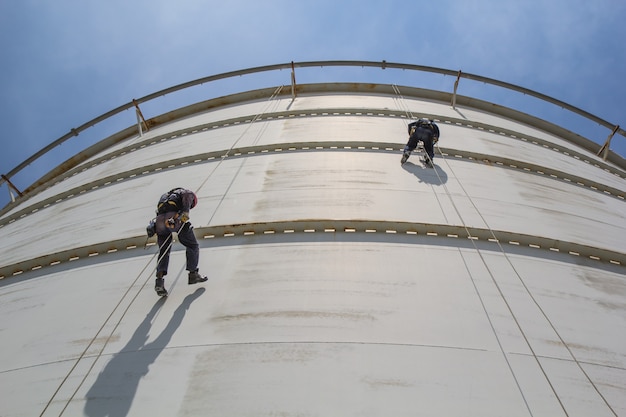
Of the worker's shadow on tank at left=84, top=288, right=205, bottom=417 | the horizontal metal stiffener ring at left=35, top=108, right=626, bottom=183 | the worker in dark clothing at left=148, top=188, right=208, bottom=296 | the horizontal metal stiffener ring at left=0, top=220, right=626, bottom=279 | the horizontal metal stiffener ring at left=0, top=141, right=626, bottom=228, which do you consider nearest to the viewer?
the worker's shadow on tank at left=84, top=288, right=205, bottom=417

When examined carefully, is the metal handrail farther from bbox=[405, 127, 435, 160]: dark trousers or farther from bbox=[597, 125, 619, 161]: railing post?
bbox=[405, 127, 435, 160]: dark trousers

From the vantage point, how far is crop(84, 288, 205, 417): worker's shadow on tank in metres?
2.83

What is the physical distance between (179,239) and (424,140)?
4.02 meters

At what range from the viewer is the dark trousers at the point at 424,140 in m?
6.39

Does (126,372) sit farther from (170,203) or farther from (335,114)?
(335,114)

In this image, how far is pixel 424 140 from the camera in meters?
6.46

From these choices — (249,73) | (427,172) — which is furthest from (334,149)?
(249,73)

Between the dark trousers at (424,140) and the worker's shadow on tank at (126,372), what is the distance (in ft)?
13.7

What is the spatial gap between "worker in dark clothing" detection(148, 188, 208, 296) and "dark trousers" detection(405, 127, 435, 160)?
11.5ft

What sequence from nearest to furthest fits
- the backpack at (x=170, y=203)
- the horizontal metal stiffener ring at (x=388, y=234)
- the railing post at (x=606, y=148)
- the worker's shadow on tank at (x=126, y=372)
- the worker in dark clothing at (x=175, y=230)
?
the worker's shadow on tank at (x=126, y=372) < the worker in dark clothing at (x=175, y=230) < the backpack at (x=170, y=203) < the horizontal metal stiffener ring at (x=388, y=234) < the railing post at (x=606, y=148)

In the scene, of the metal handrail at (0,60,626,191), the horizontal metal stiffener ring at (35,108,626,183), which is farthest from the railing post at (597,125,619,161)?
the metal handrail at (0,60,626,191)

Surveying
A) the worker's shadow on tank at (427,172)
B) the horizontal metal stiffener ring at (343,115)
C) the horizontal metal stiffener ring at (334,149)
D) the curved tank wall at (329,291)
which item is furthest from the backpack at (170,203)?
the horizontal metal stiffener ring at (343,115)

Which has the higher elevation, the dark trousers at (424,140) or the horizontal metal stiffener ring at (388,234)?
the dark trousers at (424,140)

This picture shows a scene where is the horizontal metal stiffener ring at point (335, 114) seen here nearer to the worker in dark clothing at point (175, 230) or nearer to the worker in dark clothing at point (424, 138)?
the worker in dark clothing at point (424, 138)
